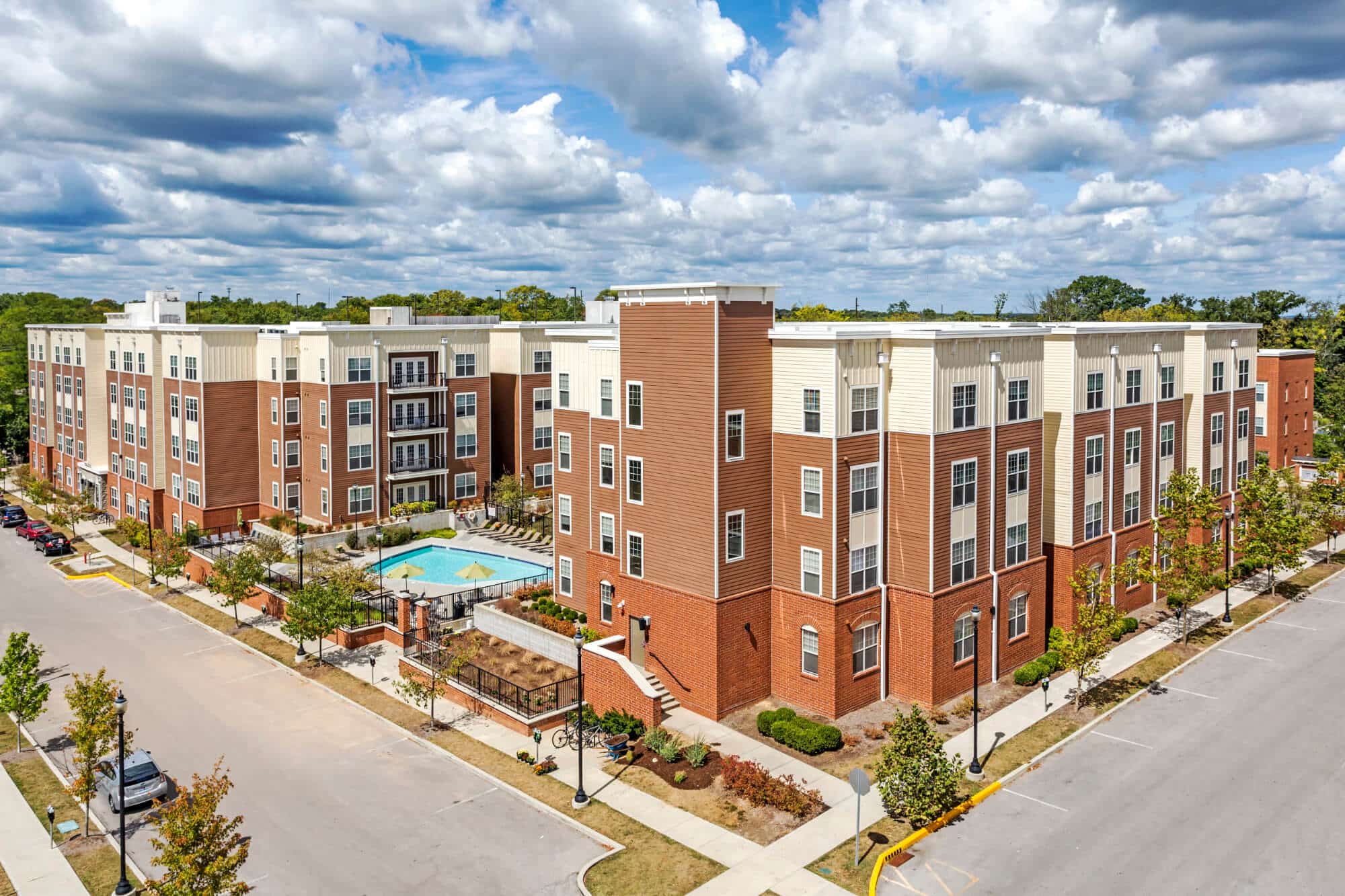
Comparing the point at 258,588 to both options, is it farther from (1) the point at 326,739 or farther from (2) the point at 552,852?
(2) the point at 552,852

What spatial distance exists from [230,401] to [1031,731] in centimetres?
5182

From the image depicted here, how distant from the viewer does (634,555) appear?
35250 millimetres

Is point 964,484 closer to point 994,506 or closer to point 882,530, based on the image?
point 994,506

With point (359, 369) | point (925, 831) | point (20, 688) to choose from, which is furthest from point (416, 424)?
point (925, 831)

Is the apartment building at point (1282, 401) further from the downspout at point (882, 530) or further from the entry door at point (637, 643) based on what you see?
the entry door at point (637, 643)

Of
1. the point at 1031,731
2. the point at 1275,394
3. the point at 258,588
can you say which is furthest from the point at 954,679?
the point at 1275,394

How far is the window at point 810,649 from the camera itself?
32.4 metres

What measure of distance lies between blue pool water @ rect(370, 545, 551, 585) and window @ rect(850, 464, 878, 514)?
19069 mm

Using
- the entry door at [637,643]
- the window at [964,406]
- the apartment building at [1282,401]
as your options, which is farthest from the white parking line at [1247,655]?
the apartment building at [1282,401]

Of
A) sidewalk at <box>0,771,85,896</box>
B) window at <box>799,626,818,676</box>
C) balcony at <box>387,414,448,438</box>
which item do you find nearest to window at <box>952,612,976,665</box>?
window at <box>799,626,818,676</box>

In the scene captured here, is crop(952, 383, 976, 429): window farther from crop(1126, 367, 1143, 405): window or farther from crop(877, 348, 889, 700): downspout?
crop(1126, 367, 1143, 405): window

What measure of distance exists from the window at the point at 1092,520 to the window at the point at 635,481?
18869 mm

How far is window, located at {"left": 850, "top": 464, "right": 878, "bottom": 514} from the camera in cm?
3241

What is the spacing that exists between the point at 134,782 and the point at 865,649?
23389mm
